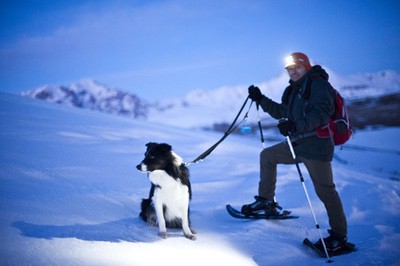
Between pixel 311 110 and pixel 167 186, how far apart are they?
2149 millimetres

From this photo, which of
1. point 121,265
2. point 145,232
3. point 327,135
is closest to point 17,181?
point 145,232

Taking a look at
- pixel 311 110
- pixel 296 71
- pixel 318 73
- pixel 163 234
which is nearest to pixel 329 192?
pixel 311 110

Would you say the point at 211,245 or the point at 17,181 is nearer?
the point at 211,245

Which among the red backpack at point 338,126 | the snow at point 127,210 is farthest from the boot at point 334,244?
the red backpack at point 338,126

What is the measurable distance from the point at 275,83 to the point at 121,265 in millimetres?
125783

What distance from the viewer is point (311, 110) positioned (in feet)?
12.2

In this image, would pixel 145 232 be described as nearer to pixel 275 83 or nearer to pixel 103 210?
pixel 103 210

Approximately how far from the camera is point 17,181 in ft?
15.5

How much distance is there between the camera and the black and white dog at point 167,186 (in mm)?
3842

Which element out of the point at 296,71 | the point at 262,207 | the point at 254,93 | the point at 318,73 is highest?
the point at 296,71

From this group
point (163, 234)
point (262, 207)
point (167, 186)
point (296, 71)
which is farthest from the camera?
point (262, 207)

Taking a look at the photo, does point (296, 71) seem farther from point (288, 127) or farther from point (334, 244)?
point (334, 244)

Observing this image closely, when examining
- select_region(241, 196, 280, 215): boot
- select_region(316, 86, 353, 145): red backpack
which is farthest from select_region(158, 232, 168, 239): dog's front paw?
select_region(316, 86, 353, 145): red backpack

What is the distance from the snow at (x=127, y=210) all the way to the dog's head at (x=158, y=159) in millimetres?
883
